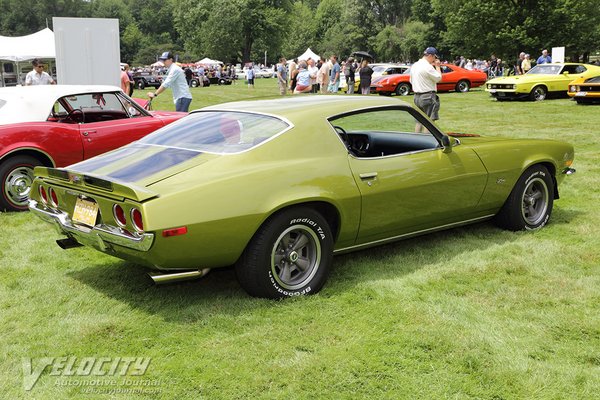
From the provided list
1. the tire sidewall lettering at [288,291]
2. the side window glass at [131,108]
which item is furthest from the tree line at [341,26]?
the tire sidewall lettering at [288,291]

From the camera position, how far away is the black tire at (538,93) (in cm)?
2092

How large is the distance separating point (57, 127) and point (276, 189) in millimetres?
4179

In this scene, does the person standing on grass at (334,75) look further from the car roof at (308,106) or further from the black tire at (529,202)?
the car roof at (308,106)

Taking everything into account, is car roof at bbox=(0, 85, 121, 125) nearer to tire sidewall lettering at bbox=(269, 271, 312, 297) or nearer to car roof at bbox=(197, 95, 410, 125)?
car roof at bbox=(197, 95, 410, 125)

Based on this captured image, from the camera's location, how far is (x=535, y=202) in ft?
19.2

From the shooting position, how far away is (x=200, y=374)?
3.19 m

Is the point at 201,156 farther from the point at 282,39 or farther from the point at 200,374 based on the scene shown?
the point at 282,39

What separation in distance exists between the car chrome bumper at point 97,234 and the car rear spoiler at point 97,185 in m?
0.21

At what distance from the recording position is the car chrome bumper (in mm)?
3590

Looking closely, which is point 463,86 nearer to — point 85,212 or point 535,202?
point 535,202


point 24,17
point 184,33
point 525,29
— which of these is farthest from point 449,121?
point 24,17

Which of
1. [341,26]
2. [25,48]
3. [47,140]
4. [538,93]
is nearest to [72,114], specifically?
[47,140]

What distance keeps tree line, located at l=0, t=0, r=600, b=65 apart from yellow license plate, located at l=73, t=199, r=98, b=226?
128ft

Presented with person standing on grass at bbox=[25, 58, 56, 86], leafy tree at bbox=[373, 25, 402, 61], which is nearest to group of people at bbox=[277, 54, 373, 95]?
person standing on grass at bbox=[25, 58, 56, 86]
